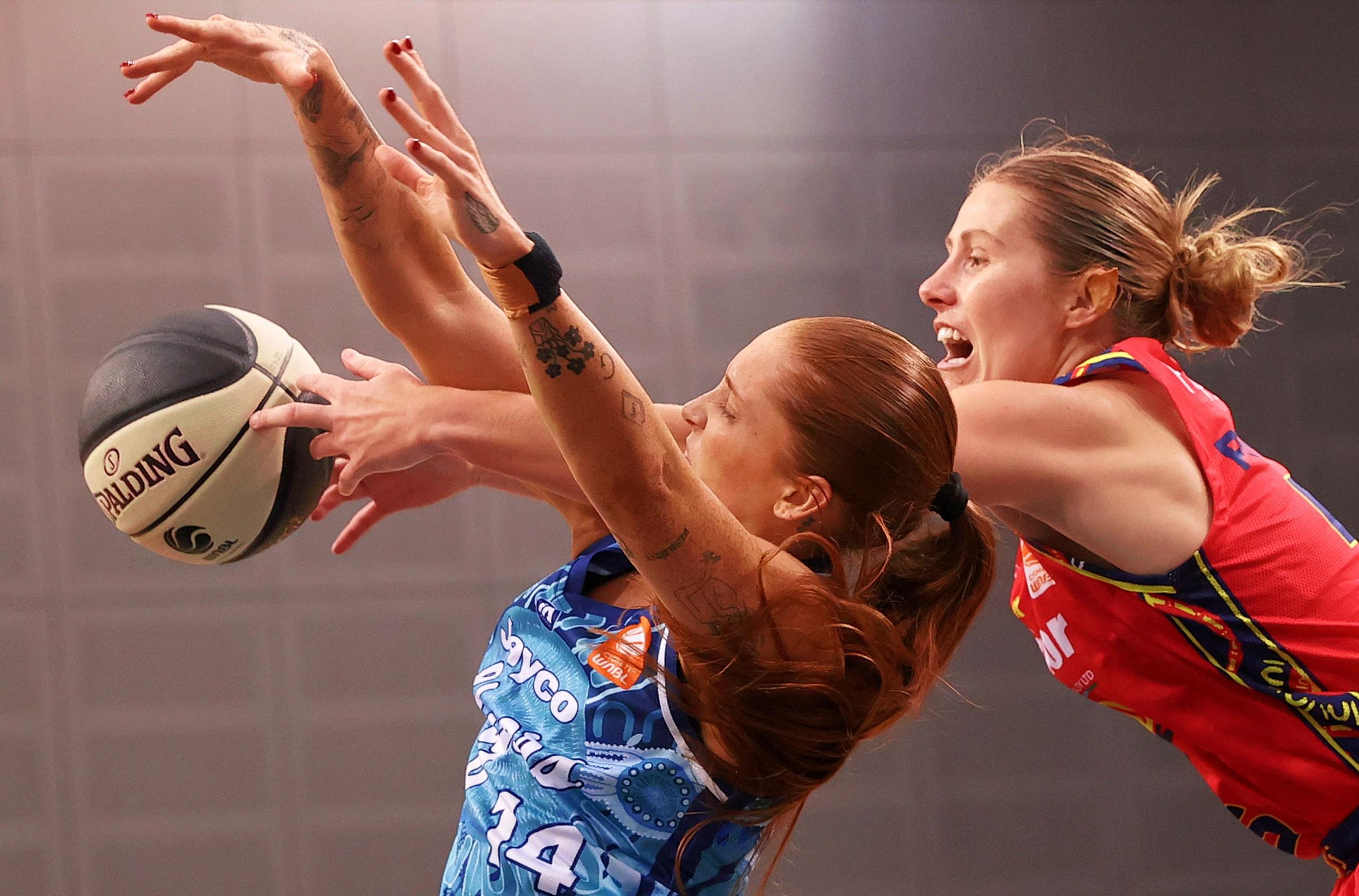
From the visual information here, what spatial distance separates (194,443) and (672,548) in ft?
2.63

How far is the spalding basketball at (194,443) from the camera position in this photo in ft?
5.18

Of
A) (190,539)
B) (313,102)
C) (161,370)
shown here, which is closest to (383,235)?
(313,102)

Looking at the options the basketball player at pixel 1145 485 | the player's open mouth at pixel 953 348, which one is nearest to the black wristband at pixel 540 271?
the basketball player at pixel 1145 485

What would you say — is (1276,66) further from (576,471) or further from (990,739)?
(576,471)

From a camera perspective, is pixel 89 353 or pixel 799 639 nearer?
pixel 799 639

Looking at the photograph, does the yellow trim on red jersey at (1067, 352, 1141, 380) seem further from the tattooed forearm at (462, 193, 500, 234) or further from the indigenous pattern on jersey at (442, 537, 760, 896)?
the tattooed forearm at (462, 193, 500, 234)

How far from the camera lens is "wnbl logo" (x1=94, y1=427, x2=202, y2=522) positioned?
61.8 inches

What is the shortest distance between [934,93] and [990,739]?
6.23ft

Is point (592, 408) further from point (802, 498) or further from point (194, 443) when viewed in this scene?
point (194, 443)

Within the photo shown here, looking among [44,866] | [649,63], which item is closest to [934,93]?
[649,63]

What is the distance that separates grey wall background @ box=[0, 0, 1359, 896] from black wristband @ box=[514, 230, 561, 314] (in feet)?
7.62

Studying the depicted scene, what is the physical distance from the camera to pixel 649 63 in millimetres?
3574

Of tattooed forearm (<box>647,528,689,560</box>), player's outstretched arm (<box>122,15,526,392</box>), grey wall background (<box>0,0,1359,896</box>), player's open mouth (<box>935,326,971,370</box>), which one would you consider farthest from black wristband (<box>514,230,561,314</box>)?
grey wall background (<box>0,0,1359,896</box>)

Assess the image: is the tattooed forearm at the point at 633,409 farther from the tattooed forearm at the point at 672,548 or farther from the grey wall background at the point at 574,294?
the grey wall background at the point at 574,294
